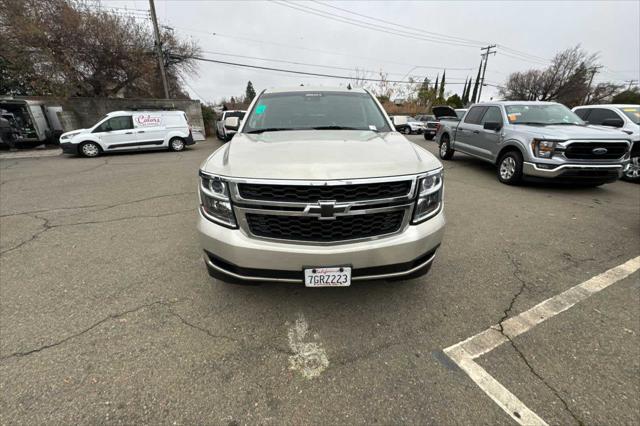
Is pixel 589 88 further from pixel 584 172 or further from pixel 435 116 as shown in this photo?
pixel 584 172

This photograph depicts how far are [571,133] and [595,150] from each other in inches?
20.6

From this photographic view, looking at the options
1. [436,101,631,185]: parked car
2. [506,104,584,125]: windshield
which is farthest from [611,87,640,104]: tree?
[436,101,631,185]: parked car

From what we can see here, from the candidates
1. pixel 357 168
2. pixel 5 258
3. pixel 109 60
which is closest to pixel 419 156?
pixel 357 168

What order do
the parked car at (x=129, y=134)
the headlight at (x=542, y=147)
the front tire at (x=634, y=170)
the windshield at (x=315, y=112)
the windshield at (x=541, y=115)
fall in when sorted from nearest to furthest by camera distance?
the windshield at (x=315, y=112) < the headlight at (x=542, y=147) < the windshield at (x=541, y=115) < the front tire at (x=634, y=170) < the parked car at (x=129, y=134)

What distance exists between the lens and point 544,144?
5707 millimetres

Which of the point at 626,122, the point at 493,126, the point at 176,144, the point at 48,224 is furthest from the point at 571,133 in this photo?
the point at 176,144

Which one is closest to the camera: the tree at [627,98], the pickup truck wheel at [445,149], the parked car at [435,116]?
the pickup truck wheel at [445,149]

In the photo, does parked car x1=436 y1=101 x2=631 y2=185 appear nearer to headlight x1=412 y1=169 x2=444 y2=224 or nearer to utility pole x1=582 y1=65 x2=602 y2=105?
headlight x1=412 y1=169 x2=444 y2=224

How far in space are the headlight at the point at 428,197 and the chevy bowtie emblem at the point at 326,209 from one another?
56 cm

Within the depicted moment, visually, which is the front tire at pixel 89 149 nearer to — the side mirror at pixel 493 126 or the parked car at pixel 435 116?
the side mirror at pixel 493 126

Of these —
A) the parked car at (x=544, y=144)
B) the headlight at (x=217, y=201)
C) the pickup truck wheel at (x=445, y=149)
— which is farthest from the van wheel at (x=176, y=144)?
the headlight at (x=217, y=201)

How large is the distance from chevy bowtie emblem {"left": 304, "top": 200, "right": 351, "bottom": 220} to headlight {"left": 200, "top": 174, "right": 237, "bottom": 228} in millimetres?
553

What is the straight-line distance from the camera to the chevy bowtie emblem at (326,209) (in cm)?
188

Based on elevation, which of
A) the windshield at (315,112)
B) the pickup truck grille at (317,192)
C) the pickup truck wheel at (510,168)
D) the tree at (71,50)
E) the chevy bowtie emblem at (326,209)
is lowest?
the pickup truck wheel at (510,168)
